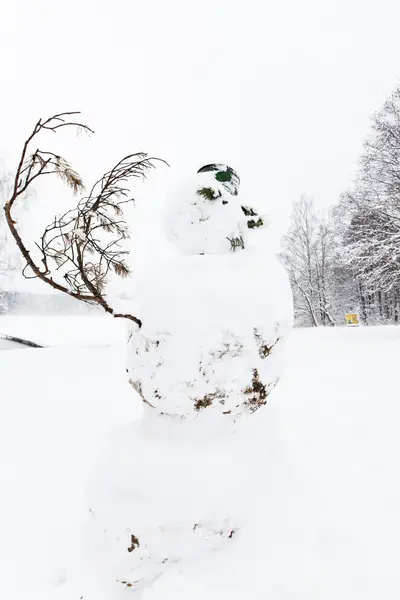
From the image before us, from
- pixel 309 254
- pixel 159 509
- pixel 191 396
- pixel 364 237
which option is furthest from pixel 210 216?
pixel 309 254

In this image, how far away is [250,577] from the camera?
1.60m

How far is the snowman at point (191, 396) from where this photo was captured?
1564 mm

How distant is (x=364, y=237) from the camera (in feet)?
32.7

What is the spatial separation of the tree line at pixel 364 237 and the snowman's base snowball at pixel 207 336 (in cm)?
850

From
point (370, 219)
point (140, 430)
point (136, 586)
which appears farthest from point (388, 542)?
point (370, 219)

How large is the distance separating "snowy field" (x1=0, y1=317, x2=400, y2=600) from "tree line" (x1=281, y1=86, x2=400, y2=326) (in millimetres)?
4808

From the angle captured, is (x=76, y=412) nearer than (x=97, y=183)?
No

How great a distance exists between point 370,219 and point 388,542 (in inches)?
393

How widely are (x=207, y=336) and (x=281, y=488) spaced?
1122mm

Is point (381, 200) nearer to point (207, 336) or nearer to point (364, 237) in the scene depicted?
point (364, 237)

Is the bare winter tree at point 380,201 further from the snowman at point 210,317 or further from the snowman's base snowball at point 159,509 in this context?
the snowman's base snowball at point 159,509

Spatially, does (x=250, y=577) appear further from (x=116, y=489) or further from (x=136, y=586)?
(x=116, y=489)

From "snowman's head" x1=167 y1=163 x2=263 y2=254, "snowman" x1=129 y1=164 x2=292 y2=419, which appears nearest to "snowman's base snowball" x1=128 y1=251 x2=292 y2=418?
"snowman" x1=129 y1=164 x2=292 y2=419

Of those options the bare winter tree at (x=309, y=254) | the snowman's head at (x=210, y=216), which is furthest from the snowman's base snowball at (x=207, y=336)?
the bare winter tree at (x=309, y=254)
